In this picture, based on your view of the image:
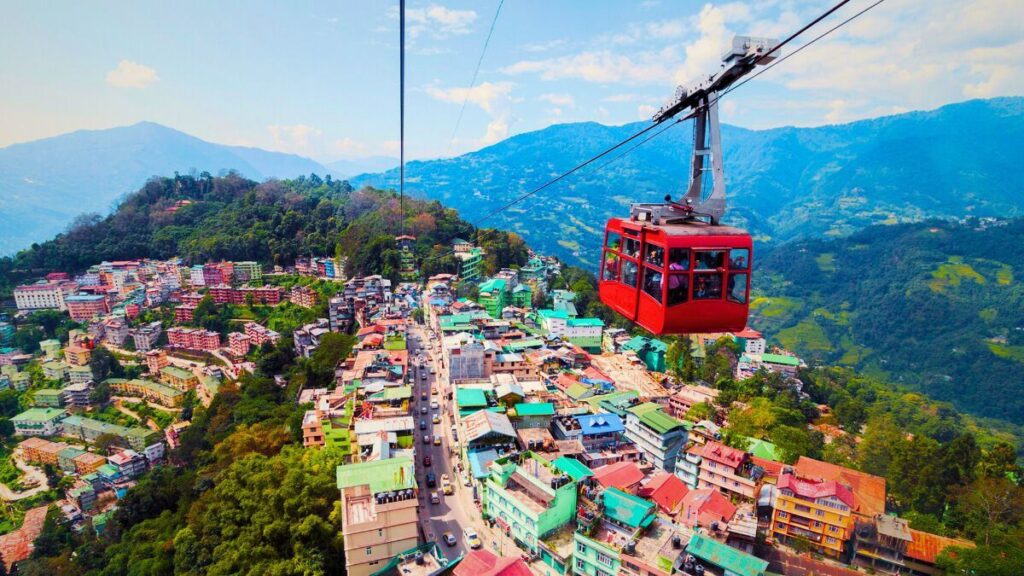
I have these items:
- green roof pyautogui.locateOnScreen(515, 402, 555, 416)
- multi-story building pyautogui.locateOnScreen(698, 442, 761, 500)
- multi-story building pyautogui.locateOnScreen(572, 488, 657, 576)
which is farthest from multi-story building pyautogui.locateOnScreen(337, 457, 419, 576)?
multi-story building pyautogui.locateOnScreen(698, 442, 761, 500)

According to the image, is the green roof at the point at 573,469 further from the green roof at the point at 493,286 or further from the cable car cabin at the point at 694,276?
the green roof at the point at 493,286

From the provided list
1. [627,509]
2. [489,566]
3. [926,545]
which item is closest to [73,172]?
[489,566]

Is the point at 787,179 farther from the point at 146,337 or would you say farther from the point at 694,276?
the point at 694,276

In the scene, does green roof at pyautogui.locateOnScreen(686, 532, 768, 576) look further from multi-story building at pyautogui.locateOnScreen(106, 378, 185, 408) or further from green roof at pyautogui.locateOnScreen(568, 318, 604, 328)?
multi-story building at pyautogui.locateOnScreen(106, 378, 185, 408)

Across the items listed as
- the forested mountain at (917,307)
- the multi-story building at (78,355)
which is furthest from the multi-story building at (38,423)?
the forested mountain at (917,307)

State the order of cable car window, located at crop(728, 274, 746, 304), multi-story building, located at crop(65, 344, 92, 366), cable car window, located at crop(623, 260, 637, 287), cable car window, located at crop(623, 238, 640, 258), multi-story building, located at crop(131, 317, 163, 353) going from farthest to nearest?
multi-story building, located at crop(131, 317, 163, 353) < multi-story building, located at crop(65, 344, 92, 366) < cable car window, located at crop(623, 260, 637, 287) < cable car window, located at crop(623, 238, 640, 258) < cable car window, located at crop(728, 274, 746, 304)

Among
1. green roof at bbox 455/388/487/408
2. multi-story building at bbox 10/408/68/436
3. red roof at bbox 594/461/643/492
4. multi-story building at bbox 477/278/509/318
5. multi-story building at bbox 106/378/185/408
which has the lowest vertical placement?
multi-story building at bbox 10/408/68/436
